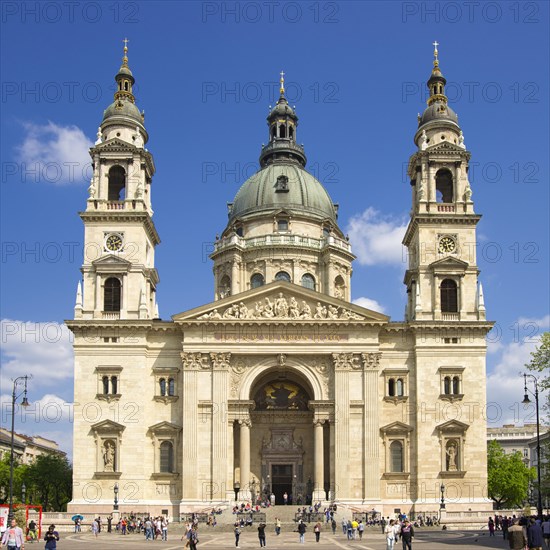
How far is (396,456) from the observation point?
6744 cm

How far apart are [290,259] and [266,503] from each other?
78.7ft

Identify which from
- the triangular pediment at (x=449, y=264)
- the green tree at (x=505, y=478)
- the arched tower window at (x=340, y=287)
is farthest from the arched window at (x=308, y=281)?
the green tree at (x=505, y=478)

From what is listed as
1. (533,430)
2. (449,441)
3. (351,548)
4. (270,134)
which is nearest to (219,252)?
(270,134)

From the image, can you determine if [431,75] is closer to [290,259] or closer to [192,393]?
[290,259]

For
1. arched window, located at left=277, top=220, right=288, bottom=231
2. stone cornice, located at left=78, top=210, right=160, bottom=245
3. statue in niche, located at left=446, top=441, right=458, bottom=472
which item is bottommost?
statue in niche, located at left=446, top=441, right=458, bottom=472

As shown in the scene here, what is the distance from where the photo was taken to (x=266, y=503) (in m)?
66.2

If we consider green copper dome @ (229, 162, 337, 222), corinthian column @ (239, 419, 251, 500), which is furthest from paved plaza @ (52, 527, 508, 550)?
green copper dome @ (229, 162, 337, 222)

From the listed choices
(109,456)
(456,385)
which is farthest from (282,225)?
(109,456)

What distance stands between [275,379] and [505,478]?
38054 mm

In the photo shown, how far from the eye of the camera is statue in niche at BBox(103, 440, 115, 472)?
2584 inches

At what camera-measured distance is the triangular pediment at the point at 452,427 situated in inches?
2613

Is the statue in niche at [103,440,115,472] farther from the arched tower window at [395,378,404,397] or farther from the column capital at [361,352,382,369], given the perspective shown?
the arched tower window at [395,378,404,397]

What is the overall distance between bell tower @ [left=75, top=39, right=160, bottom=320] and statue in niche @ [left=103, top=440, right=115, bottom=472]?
369 inches

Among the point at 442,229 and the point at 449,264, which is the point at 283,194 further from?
the point at 449,264
